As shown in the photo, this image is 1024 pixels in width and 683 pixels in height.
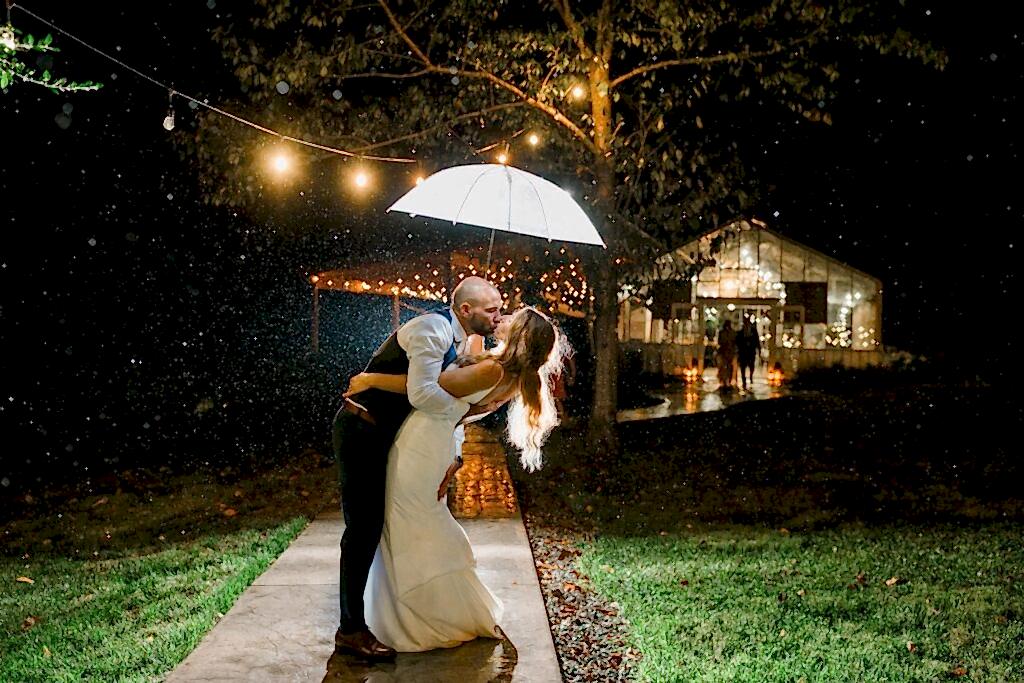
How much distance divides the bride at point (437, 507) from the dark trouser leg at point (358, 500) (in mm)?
82

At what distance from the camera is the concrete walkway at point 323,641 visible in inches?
157

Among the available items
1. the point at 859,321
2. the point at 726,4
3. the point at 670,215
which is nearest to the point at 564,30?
the point at 726,4

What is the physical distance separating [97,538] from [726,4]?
860 cm

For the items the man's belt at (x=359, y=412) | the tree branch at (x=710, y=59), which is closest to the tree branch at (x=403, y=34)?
the tree branch at (x=710, y=59)

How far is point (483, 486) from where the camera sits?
857cm

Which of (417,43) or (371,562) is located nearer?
(371,562)

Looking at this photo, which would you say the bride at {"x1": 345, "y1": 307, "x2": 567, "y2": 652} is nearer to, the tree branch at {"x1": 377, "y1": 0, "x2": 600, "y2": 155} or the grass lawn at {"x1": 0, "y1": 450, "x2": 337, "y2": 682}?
the grass lawn at {"x1": 0, "y1": 450, "x2": 337, "y2": 682}

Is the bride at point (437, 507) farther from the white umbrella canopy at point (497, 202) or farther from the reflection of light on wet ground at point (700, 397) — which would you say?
the reflection of light on wet ground at point (700, 397)

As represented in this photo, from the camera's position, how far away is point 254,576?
5953 millimetres

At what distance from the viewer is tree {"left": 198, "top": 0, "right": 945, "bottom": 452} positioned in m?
10.6

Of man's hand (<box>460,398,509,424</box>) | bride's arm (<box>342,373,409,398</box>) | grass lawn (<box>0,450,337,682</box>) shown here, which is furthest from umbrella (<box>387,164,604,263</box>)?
grass lawn (<box>0,450,337,682</box>)

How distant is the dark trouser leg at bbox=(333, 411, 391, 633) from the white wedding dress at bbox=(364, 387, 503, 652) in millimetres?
83

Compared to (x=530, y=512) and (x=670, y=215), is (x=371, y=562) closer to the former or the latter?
(x=530, y=512)

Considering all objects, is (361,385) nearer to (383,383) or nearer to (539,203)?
(383,383)
